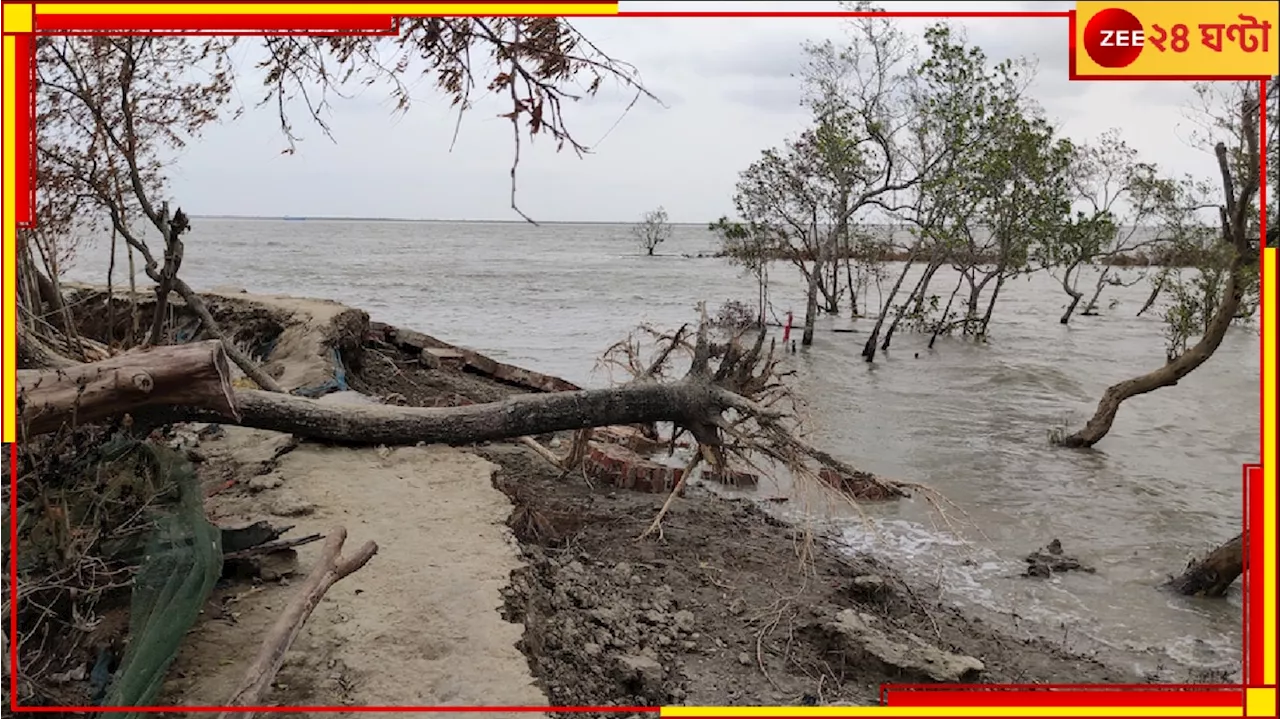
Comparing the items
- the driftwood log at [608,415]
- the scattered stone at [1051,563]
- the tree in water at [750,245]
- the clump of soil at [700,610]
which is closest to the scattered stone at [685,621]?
the clump of soil at [700,610]

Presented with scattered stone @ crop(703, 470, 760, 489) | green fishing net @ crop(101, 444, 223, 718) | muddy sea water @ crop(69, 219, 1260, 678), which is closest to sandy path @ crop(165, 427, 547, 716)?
green fishing net @ crop(101, 444, 223, 718)

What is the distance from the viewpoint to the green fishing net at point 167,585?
10.9 feet

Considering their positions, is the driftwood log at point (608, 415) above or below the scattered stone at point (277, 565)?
above

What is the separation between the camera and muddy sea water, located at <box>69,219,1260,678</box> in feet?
23.4

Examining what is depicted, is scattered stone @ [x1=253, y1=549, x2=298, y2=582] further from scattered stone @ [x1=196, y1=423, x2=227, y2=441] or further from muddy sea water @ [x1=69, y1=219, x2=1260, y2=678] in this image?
muddy sea water @ [x1=69, y1=219, x2=1260, y2=678]

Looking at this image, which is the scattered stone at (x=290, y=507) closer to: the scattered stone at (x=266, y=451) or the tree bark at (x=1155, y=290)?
the scattered stone at (x=266, y=451)

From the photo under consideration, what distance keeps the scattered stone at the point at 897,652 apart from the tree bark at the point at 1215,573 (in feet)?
10.4

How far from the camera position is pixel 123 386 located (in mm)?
4234

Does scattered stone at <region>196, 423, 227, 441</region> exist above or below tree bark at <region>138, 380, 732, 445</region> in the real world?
below

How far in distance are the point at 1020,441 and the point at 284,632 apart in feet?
38.8

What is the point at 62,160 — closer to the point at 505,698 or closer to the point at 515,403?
the point at 515,403

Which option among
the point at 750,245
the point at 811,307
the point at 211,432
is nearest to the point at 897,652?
the point at 211,432

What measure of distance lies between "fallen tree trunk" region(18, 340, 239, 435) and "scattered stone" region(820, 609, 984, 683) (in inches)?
144

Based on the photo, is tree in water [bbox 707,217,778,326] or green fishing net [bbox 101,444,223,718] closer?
green fishing net [bbox 101,444,223,718]
